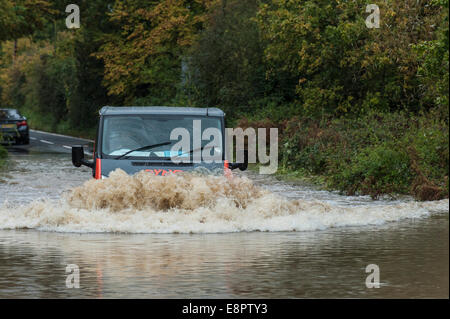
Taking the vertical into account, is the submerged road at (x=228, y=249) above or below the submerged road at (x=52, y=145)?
above

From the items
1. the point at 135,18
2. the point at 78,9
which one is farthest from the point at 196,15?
the point at 78,9

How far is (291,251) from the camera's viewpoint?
12.4m

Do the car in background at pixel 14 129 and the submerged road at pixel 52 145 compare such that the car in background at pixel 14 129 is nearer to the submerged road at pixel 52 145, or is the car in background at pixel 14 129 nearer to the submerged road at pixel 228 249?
the submerged road at pixel 52 145

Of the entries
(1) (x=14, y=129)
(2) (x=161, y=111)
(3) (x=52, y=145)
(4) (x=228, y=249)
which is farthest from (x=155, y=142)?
(1) (x=14, y=129)

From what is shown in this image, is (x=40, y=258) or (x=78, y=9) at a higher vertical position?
(x=78, y=9)

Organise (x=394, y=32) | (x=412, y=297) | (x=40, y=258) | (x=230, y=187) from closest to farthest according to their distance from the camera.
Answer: (x=412, y=297) < (x=40, y=258) < (x=230, y=187) < (x=394, y=32)

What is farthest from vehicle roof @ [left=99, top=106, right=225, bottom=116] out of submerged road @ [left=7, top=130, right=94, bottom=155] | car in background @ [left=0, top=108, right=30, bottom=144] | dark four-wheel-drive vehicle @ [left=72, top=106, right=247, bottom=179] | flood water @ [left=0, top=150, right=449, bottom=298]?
car in background @ [left=0, top=108, right=30, bottom=144]

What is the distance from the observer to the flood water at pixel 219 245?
31.6ft

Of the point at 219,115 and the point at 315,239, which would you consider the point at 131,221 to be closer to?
the point at 219,115

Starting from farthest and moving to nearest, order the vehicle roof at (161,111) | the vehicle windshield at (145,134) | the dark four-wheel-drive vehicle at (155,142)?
1. the vehicle roof at (161,111)
2. the vehicle windshield at (145,134)
3. the dark four-wheel-drive vehicle at (155,142)

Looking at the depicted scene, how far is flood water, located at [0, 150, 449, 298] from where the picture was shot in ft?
31.6

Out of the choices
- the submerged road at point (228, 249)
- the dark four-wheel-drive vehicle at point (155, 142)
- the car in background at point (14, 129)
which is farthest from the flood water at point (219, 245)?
the car in background at point (14, 129)

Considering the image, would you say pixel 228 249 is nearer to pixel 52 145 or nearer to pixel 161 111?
pixel 161 111

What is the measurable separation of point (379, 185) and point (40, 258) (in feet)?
34.2
